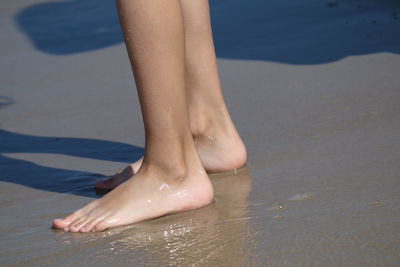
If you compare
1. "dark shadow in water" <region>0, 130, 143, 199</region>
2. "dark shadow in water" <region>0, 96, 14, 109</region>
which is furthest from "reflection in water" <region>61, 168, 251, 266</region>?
"dark shadow in water" <region>0, 96, 14, 109</region>

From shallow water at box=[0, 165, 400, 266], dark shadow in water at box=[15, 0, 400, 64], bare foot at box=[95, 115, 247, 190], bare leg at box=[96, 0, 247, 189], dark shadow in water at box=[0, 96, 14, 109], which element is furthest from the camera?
dark shadow in water at box=[15, 0, 400, 64]

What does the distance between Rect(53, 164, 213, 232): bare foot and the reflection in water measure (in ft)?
0.08

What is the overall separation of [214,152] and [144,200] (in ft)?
1.37

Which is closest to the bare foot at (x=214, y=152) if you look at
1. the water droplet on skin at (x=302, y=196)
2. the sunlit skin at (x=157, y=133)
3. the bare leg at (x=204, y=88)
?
the bare leg at (x=204, y=88)

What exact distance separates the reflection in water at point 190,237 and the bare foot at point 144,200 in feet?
0.08

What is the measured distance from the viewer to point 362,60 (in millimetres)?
3250

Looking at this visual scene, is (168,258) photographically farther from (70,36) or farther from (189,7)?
(70,36)

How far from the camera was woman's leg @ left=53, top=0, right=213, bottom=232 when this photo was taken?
5.80 feet

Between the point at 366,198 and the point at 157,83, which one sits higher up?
the point at 157,83

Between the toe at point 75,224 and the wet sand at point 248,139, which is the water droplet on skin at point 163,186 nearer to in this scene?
the wet sand at point 248,139

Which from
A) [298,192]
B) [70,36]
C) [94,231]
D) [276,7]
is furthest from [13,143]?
[276,7]

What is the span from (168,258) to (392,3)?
3156 millimetres

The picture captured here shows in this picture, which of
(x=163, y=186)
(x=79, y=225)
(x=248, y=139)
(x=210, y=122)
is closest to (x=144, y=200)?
(x=163, y=186)

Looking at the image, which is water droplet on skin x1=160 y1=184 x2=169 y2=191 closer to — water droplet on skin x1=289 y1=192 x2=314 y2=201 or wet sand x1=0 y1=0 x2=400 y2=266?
wet sand x1=0 y1=0 x2=400 y2=266
